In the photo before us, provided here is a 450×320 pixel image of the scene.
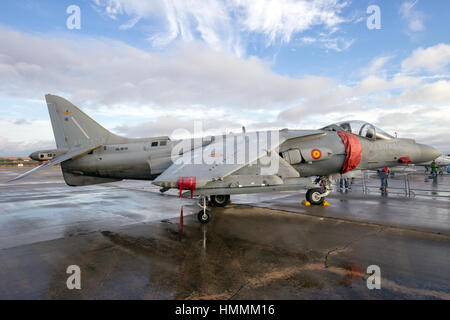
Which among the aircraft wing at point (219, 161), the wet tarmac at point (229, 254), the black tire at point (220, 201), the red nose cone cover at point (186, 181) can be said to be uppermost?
the aircraft wing at point (219, 161)

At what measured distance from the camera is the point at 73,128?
916cm

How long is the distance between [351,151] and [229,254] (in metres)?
6.27

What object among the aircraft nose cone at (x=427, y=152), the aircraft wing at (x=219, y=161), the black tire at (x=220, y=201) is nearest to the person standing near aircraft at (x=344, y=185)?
the aircraft nose cone at (x=427, y=152)

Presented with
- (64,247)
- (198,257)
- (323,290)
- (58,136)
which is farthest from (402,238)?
(58,136)

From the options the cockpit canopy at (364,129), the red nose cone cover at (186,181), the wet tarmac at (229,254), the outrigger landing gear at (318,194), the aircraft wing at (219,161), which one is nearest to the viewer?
the wet tarmac at (229,254)

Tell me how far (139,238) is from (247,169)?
3.53 m

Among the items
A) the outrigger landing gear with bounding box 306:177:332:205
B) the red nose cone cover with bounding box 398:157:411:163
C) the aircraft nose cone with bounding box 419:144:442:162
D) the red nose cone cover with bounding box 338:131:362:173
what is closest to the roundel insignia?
the red nose cone cover with bounding box 338:131:362:173

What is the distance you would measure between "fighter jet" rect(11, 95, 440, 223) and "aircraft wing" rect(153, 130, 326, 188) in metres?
0.10

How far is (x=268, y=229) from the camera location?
6.25m

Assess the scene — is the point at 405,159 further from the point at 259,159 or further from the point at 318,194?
the point at 259,159

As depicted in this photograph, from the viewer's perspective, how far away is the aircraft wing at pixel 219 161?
5.67 meters

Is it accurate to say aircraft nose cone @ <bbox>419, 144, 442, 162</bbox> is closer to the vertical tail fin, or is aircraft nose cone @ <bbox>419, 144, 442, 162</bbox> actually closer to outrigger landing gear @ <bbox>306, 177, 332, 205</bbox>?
outrigger landing gear @ <bbox>306, 177, 332, 205</bbox>

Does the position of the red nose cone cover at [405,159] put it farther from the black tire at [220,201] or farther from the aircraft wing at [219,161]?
the black tire at [220,201]
